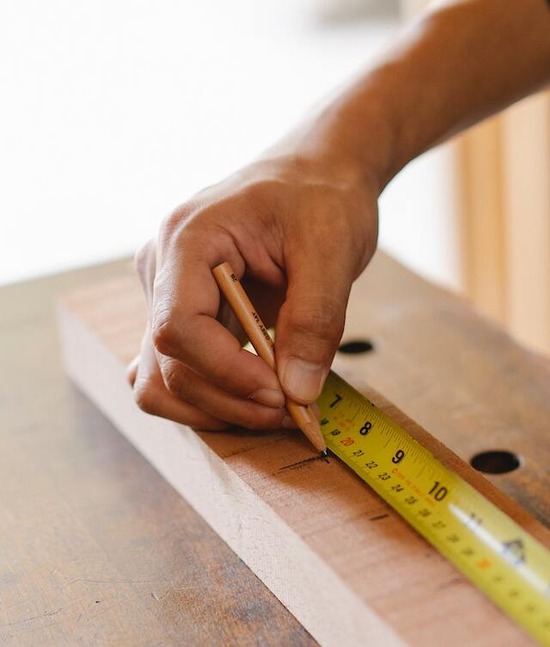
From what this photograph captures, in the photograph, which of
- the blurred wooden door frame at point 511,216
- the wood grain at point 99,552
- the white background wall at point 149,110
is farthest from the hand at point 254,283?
the white background wall at point 149,110

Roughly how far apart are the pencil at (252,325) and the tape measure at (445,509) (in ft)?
0.11

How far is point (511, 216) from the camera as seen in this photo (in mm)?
2826

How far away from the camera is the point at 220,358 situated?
101 cm

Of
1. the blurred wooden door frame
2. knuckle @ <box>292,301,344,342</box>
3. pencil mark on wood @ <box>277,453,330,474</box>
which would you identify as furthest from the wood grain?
the blurred wooden door frame

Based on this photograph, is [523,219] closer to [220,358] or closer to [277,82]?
[277,82]

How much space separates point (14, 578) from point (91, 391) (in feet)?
1.32

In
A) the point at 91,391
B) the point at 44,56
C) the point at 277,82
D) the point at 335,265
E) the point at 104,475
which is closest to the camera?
the point at 335,265

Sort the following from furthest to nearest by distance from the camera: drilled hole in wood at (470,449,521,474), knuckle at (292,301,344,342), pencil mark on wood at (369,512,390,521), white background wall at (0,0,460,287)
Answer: white background wall at (0,0,460,287)
drilled hole in wood at (470,449,521,474)
knuckle at (292,301,344,342)
pencil mark on wood at (369,512,390,521)

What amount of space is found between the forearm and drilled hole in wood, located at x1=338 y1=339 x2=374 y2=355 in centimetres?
29

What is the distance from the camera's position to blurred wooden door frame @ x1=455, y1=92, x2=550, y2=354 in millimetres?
2676

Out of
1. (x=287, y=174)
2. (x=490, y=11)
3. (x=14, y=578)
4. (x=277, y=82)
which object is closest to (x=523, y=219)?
(x=277, y=82)

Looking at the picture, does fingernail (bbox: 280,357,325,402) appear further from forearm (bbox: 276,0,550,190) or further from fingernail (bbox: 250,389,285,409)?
forearm (bbox: 276,0,550,190)

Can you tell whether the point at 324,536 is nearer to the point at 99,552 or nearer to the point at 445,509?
the point at 445,509

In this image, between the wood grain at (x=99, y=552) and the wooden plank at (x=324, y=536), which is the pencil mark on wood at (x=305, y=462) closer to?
the wooden plank at (x=324, y=536)
